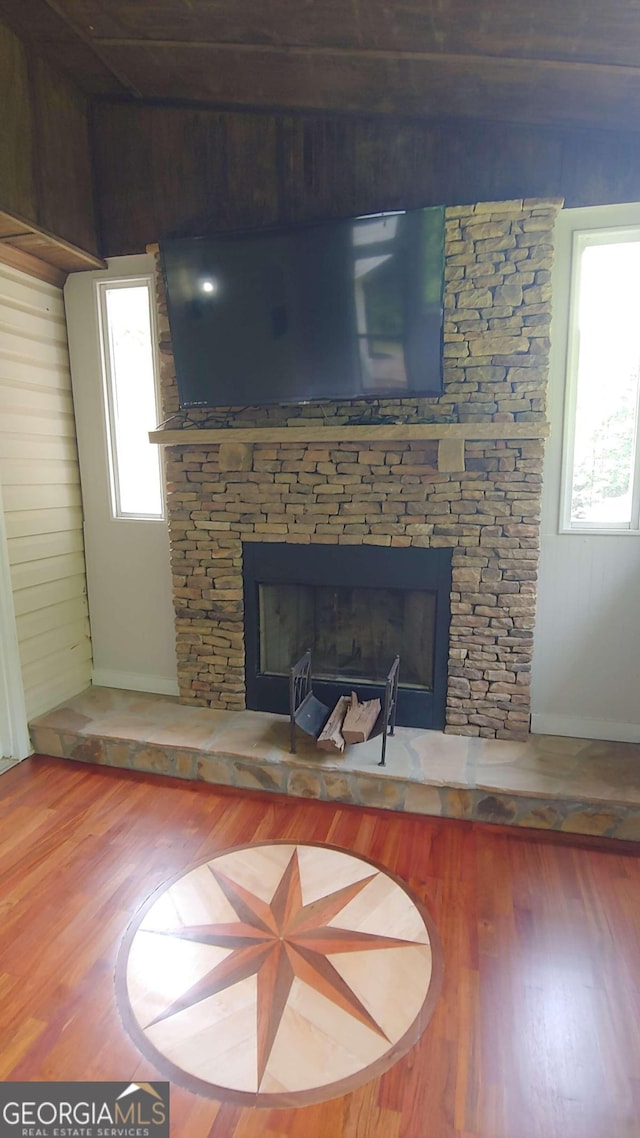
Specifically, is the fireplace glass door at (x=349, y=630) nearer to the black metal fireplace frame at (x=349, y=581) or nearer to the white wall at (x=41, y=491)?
the black metal fireplace frame at (x=349, y=581)

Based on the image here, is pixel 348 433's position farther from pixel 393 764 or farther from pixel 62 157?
pixel 62 157

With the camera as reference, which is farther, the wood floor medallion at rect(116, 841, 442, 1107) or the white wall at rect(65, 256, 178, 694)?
the white wall at rect(65, 256, 178, 694)

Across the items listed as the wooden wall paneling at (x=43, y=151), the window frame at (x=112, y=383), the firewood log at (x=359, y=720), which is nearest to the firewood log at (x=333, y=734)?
the firewood log at (x=359, y=720)

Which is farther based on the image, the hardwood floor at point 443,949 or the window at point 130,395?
the window at point 130,395

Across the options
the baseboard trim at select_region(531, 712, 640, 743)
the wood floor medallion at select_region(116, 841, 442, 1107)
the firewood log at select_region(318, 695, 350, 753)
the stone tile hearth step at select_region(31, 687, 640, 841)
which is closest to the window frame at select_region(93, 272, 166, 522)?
the stone tile hearth step at select_region(31, 687, 640, 841)

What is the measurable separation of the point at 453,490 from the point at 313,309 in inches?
38.8

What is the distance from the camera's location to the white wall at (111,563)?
3.11m

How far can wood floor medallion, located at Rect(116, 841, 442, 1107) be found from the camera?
56.1 inches

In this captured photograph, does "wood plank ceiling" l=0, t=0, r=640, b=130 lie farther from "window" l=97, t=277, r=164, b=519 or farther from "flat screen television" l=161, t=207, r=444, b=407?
"window" l=97, t=277, r=164, b=519

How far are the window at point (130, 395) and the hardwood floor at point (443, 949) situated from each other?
1.48 meters

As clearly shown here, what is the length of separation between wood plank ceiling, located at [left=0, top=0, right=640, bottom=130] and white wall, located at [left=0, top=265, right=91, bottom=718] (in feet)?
3.34

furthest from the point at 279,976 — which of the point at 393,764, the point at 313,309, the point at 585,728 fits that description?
the point at 313,309

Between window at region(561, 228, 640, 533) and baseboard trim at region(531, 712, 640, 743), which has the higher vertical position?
window at region(561, 228, 640, 533)

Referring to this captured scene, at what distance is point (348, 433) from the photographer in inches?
102
